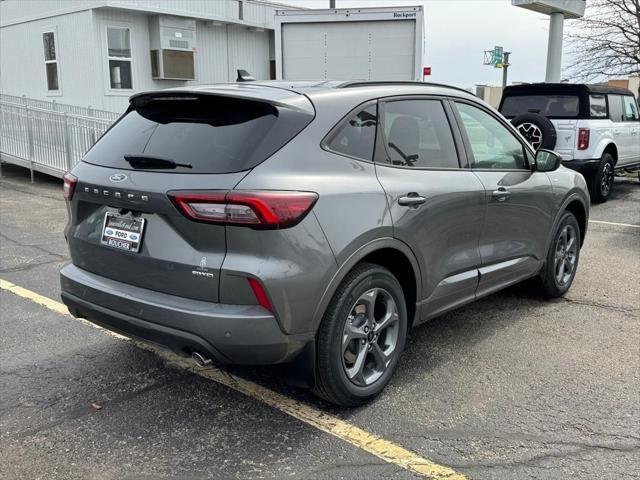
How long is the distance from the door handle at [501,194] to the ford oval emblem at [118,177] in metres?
2.42

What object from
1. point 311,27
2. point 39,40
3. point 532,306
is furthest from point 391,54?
point 39,40

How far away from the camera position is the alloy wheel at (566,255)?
5348 mm

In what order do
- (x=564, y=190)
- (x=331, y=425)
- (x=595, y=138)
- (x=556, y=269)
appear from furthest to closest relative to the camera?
1. (x=595, y=138)
2. (x=556, y=269)
3. (x=564, y=190)
4. (x=331, y=425)

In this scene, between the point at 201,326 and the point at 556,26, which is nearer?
the point at 201,326

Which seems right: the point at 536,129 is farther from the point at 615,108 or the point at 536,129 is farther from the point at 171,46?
the point at 171,46

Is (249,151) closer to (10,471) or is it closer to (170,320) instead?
(170,320)

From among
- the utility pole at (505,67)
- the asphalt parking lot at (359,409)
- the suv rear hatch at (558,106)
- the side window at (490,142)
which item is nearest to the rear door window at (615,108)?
the suv rear hatch at (558,106)

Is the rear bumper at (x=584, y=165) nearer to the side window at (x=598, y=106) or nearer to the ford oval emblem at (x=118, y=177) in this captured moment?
the side window at (x=598, y=106)

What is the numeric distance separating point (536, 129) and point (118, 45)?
9647 mm

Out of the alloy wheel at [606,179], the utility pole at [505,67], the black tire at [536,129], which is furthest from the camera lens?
the utility pole at [505,67]

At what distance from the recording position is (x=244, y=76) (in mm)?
4328

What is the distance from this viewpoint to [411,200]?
138 inches

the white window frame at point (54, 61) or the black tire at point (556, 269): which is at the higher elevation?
the white window frame at point (54, 61)

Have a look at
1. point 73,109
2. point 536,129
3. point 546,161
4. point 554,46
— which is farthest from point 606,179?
point 73,109
